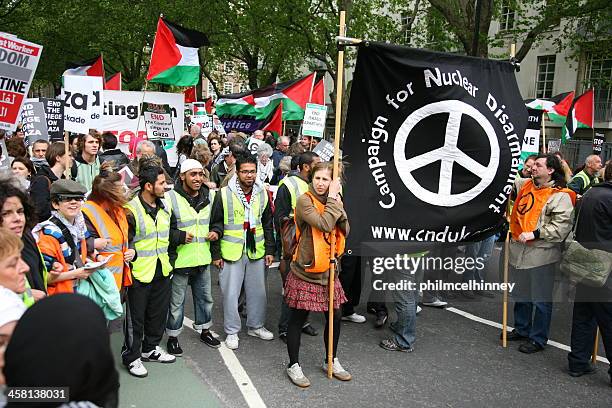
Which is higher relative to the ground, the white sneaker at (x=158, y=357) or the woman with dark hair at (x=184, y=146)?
the woman with dark hair at (x=184, y=146)

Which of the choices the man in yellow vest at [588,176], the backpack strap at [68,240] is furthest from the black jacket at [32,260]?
the man in yellow vest at [588,176]

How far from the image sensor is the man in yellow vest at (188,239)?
15.7 feet

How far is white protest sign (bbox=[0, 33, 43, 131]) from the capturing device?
17.3 ft

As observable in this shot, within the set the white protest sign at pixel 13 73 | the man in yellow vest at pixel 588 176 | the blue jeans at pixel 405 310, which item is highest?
the white protest sign at pixel 13 73

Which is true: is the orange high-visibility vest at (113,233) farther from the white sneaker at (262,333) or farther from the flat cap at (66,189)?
the white sneaker at (262,333)

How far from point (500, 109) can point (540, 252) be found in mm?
1663

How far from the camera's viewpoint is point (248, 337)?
18.0 feet

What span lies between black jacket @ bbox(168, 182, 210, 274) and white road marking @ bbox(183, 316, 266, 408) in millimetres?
841

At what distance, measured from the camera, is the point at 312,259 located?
4.37 m

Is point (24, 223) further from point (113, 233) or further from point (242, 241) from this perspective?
point (242, 241)

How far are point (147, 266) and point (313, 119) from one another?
246 inches

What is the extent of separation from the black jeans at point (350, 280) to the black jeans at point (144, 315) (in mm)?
2166

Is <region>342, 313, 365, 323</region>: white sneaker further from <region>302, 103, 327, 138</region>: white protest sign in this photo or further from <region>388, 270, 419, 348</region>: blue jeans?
<region>302, 103, 327, 138</region>: white protest sign

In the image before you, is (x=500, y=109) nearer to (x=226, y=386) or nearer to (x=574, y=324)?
(x=574, y=324)
